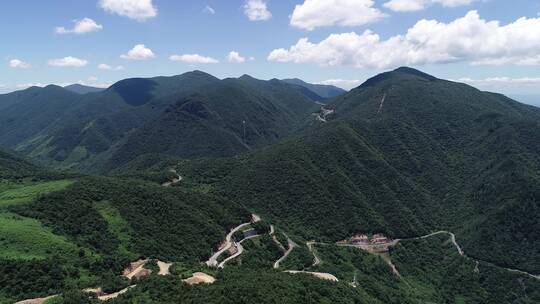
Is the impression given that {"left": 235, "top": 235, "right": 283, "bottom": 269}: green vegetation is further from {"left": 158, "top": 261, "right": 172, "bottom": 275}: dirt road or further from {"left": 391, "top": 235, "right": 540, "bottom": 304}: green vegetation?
{"left": 391, "top": 235, "right": 540, "bottom": 304}: green vegetation

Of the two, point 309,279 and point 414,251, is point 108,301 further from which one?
point 414,251

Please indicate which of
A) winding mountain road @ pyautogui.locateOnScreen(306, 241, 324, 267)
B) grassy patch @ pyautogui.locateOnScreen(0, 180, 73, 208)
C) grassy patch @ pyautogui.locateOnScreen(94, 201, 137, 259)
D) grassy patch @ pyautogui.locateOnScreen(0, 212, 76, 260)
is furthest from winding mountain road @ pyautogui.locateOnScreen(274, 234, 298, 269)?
grassy patch @ pyautogui.locateOnScreen(0, 180, 73, 208)

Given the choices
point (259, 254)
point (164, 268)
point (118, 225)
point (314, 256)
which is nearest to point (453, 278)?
point (314, 256)

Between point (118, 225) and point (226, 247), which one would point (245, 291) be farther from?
point (226, 247)

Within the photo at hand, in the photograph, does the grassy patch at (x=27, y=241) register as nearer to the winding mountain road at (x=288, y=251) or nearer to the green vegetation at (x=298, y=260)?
the winding mountain road at (x=288, y=251)

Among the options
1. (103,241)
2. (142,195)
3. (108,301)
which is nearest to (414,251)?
(142,195)

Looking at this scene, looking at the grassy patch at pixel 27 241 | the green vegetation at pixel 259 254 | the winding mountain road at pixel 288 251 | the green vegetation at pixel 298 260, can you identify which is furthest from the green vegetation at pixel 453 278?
the grassy patch at pixel 27 241
